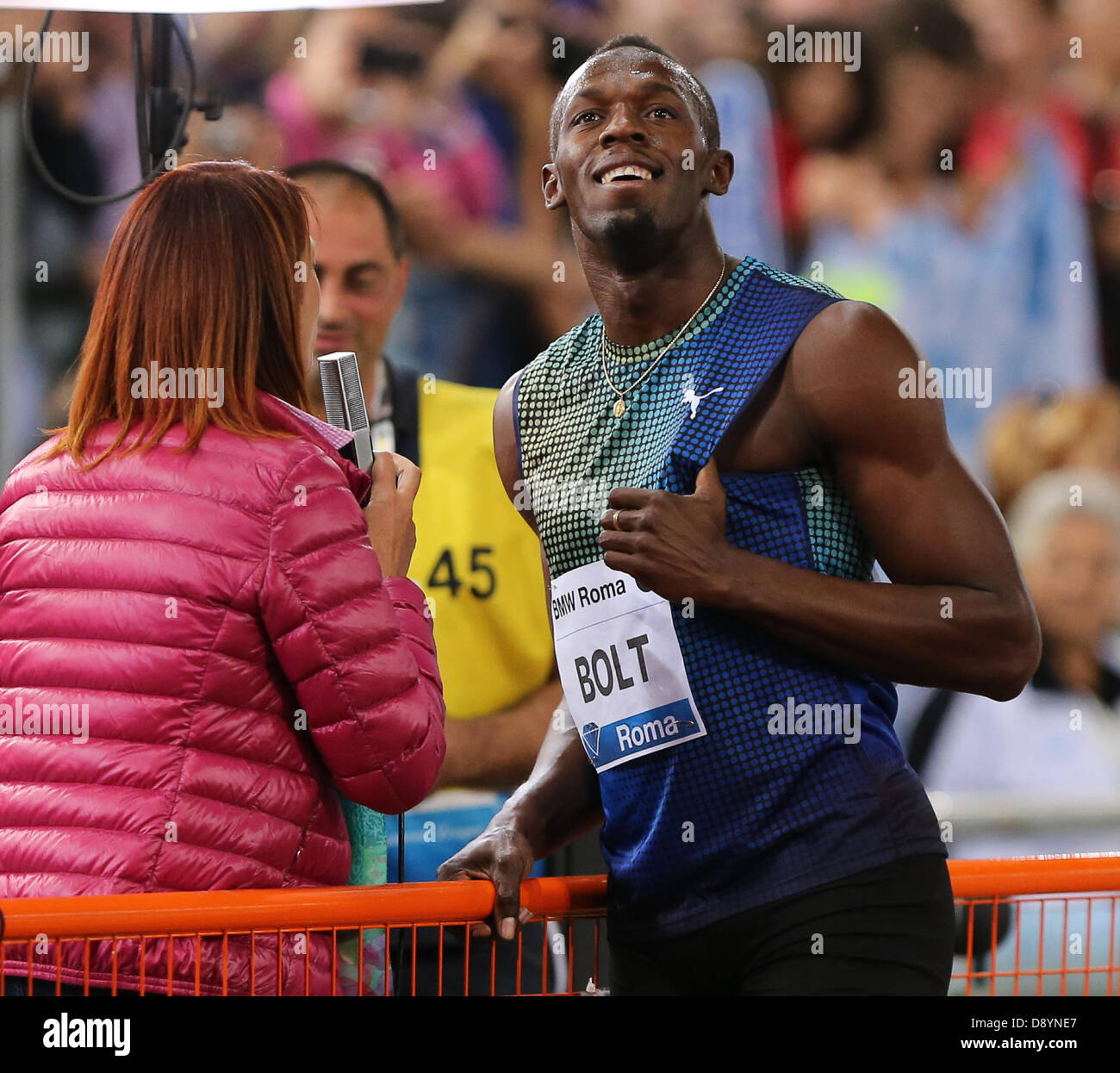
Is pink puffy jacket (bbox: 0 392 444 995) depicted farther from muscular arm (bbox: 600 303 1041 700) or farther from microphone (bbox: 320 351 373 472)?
muscular arm (bbox: 600 303 1041 700)

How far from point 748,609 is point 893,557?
22 cm

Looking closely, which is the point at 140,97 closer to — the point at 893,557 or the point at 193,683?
the point at 193,683

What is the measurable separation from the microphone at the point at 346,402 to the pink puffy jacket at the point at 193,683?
0.64 feet

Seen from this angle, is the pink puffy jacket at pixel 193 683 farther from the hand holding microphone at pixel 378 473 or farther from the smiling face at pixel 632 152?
the smiling face at pixel 632 152

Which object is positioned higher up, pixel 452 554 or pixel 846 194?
pixel 846 194

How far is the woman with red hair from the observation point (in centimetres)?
168

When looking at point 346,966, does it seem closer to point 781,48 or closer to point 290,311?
point 290,311

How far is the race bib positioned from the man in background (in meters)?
1.81

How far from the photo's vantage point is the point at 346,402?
200 centimetres

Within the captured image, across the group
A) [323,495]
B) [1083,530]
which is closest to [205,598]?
[323,495]

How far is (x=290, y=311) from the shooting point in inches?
72.6
